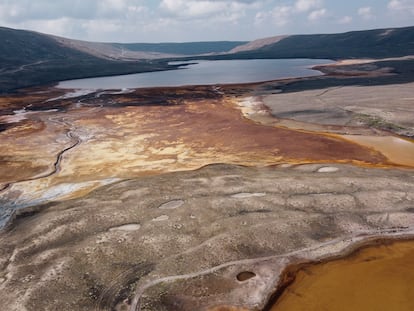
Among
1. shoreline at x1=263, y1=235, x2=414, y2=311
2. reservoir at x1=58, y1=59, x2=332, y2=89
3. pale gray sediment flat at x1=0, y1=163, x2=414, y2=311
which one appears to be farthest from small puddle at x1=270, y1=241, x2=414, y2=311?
reservoir at x1=58, y1=59, x2=332, y2=89

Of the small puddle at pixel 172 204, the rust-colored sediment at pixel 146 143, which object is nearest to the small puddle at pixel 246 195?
the small puddle at pixel 172 204

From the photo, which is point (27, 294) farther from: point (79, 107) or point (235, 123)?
point (79, 107)

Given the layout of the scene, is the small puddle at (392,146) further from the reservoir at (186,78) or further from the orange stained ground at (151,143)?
the reservoir at (186,78)

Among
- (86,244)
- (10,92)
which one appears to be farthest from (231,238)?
(10,92)

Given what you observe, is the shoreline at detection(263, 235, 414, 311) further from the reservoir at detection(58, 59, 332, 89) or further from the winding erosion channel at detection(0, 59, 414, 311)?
the reservoir at detection(58, 59, 332, 89)

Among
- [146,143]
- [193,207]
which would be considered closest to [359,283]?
[193,207]

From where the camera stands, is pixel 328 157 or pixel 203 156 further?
pixel 203 156
